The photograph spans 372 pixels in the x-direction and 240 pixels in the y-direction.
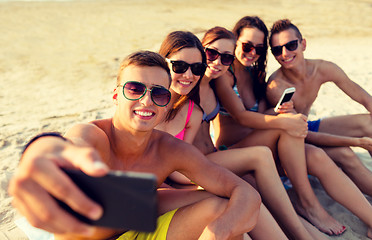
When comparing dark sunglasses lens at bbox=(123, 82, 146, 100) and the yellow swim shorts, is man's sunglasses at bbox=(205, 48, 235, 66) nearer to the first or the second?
dark sunglasses lens at bbox=(123, 82, 146, 100)

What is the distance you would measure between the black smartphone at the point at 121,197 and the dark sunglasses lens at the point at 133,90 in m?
0.99

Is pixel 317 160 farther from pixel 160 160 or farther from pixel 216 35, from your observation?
pixel 160 160

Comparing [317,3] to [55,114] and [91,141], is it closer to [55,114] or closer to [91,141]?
[55,114]

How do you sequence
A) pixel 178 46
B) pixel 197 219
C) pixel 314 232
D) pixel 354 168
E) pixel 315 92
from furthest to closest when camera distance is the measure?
1. pixel 315 92
2. pixel 354 168
3. pixel 314 232
4. pixel 178 46
5. pixel 197 219

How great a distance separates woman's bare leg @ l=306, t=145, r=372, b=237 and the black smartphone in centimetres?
258

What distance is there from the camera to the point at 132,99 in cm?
221

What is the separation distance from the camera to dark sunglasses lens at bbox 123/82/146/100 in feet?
7.19

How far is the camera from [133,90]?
7.22 feet

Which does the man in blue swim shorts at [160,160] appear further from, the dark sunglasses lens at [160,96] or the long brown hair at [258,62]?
the long brown hair at [258,62]

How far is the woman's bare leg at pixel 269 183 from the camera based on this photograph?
10.0 ft

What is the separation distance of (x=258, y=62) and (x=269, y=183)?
1620 mm

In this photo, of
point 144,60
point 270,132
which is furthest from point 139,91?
point 270,132

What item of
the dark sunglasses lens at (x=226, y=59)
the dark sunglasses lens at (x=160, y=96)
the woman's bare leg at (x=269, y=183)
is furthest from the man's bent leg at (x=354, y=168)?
the dark sunglasses lens at (x=160, y=96)

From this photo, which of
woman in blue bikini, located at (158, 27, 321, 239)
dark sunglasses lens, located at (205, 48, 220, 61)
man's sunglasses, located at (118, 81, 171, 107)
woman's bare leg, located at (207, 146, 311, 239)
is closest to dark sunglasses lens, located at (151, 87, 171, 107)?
man's sunglasses, located at (118, 81, 171, 107)
